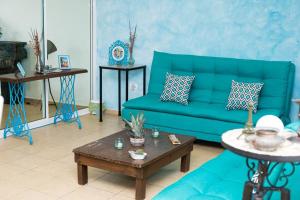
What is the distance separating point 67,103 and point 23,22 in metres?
1.26

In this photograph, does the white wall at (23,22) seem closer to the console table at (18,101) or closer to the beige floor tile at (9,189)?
the console table at (18,101)

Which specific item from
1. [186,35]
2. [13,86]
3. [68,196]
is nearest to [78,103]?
[13,86]

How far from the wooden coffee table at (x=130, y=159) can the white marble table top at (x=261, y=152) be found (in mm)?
1152

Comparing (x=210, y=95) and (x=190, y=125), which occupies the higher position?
(x=210, y=95)

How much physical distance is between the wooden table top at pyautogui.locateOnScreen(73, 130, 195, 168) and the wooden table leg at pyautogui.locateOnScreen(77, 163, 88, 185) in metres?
0.15

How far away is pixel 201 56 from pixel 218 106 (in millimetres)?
712

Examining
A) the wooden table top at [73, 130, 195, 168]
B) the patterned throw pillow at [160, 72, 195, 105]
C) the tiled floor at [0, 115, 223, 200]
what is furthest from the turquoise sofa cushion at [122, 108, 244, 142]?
the wooden table top at [73, 130, 195, 168]

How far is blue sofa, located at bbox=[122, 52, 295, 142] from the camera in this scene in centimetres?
441

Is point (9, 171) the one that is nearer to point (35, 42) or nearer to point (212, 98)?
point (35, 42)

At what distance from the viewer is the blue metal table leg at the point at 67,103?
5547 millimetres

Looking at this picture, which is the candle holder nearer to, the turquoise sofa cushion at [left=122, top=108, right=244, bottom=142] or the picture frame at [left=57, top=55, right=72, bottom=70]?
the turquoise sofa cushion at [left=122, top=108, right=244, bottom=142]

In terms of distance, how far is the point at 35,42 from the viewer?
4.92 meters

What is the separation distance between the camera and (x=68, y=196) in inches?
126

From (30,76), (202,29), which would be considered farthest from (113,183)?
(202,29)
